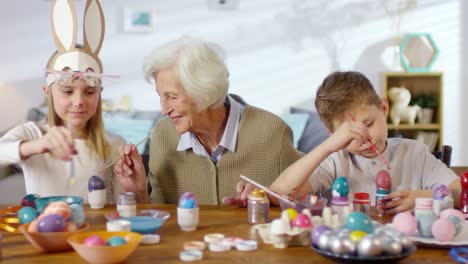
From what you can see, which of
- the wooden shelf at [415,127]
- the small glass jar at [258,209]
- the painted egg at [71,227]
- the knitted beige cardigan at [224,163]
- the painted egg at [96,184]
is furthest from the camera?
the wooden shelf at [415,127]

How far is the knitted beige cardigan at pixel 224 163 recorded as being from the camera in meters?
2.22

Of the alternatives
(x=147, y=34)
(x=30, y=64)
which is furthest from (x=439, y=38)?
(x=30, y=64)

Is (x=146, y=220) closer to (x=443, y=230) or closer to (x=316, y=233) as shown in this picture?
(x=316, y=233)

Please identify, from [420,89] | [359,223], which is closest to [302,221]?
[359,223]

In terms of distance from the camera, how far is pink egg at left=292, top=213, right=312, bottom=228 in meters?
1.44

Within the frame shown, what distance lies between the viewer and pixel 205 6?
17.2ft

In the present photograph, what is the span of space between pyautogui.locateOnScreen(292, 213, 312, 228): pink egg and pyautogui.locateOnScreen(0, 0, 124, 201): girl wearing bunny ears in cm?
89

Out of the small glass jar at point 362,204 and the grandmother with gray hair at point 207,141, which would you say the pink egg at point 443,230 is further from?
the grandmother with gray hair at point 207,141

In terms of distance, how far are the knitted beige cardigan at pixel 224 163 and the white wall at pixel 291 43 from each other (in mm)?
2972

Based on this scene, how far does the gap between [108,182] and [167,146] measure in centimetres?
25

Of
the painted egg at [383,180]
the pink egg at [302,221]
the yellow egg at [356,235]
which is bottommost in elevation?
the pink egg at [302,221]

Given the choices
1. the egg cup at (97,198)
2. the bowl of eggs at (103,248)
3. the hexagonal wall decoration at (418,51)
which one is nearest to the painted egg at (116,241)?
the bowl of eggs at (103,248)

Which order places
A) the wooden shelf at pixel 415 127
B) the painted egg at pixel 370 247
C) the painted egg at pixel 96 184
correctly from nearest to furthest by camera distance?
the painted egg at pixel 370 247, the painted egg at pixel 96 184, the wooden shelf at pixel 415 127

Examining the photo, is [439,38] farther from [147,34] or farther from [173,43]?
[173,43]
